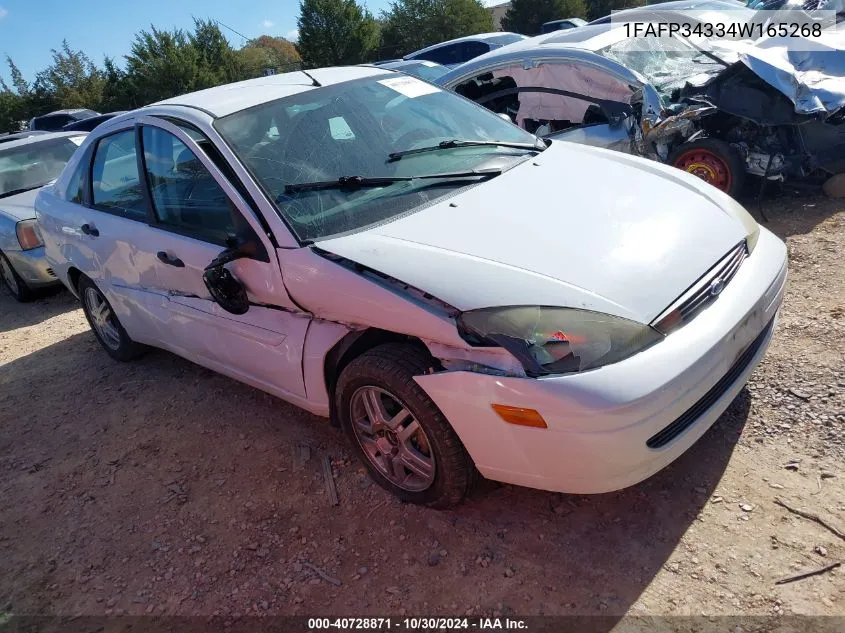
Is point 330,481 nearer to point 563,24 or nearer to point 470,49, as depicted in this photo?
point 470,49

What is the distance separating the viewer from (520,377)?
6.93ft

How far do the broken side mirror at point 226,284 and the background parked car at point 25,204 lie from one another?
3.96 meters

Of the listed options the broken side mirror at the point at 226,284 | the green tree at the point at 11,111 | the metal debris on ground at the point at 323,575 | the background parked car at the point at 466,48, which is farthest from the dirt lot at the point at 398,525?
the green tree at the point at 11,111

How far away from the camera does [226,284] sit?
2949 millimetres

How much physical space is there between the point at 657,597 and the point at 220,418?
2541 mm

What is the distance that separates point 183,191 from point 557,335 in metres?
2.18

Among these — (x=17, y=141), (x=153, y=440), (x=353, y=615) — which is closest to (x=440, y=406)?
(x=353, y=615)

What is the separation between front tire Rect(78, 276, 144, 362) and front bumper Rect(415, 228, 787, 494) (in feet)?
9.80

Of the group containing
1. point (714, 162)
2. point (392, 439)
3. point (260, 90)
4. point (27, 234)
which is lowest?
point (392, 439)

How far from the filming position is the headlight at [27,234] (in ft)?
20.4

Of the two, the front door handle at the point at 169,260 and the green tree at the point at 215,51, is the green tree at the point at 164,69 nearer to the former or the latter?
the green tree at the point at 215,51

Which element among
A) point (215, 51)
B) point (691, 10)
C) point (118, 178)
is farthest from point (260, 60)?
point (118, 178)

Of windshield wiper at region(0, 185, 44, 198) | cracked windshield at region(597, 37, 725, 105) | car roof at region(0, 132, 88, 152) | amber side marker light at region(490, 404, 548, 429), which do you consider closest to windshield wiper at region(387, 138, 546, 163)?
amber side marker light at region(490, 404, 548, 429)

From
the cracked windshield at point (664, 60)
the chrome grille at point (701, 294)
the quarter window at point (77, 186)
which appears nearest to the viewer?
the chrome grille at point (701, 294)
